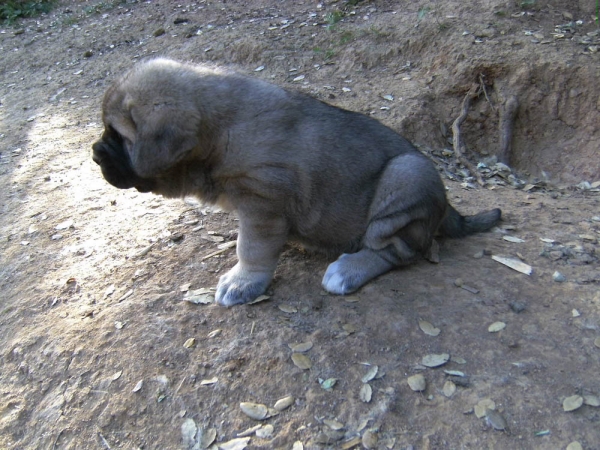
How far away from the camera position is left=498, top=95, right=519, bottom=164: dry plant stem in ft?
24.1

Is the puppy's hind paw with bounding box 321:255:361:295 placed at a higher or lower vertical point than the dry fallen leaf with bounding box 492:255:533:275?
higher

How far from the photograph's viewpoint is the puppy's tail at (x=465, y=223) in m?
4.65

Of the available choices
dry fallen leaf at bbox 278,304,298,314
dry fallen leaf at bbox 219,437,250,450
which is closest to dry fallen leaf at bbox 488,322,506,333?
dry fallen leaf at bbox 278,304,298,314

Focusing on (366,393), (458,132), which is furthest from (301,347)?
(458,132)

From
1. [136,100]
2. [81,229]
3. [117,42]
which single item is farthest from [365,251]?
[117,42]

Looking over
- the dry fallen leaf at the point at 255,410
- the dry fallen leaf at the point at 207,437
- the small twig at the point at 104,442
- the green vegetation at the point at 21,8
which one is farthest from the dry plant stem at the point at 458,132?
the green vegetation at the point at 21,8

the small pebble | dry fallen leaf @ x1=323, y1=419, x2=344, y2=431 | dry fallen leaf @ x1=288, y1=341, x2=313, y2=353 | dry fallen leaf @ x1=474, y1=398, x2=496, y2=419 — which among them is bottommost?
the small pebble

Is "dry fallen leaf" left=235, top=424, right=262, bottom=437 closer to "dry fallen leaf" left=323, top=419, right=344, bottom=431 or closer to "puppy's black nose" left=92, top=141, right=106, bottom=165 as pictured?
"dry fallen leaf" left=323, top=419, right=344, bottom=431

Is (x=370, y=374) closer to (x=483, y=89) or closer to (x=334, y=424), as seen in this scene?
(x=334, y=424)

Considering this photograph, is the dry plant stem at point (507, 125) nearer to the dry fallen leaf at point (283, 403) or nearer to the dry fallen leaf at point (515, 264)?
the dry fallen leaf at point (515, 264)

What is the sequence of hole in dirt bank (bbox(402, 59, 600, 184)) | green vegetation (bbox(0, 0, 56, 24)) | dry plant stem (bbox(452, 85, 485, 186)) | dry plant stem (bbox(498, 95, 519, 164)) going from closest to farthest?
dry plant stem (bbox(452, 85, 485, 186)) < hole in dirt bank (bbox(402, 59, 600, 184)) < dry plant stem (bbox(498, 95, 519, 164)) < green vegetation (bbox(0, 0, 56, 24))

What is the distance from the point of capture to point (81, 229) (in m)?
5.21

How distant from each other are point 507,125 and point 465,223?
315cm

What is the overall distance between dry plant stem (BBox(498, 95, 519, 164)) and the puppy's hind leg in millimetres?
3560
